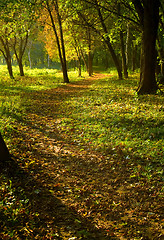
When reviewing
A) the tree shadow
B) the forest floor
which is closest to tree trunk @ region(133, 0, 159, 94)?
the forest floor

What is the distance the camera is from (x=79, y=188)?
5367 millimetres

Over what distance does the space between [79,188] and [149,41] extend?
990 cm

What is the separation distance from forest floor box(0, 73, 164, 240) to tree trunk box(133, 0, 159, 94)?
15.6 feet

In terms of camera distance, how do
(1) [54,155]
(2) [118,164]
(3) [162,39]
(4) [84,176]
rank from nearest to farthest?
(4) [84,176] → (2) [118,164] → (1) [54,155] → (3) [162,39]

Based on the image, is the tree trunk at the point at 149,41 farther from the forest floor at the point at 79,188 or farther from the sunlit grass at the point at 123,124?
the forest floor at the point at 79,188

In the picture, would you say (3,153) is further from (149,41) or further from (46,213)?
(149,41)

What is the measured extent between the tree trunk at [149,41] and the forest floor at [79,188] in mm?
4767

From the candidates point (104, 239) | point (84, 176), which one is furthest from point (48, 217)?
point (84, 176)

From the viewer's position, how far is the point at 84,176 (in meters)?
5.93

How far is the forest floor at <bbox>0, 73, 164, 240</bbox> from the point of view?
3.94 metres

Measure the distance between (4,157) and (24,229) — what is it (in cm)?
243

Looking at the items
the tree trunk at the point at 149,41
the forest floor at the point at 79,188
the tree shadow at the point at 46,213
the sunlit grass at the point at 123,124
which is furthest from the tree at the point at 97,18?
the tree shadow at the point at 46,213

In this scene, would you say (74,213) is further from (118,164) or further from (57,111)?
(57,111)

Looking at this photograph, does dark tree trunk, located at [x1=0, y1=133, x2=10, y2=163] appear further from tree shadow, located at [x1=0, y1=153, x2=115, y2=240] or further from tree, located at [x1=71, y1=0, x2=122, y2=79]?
tree, located at [x1=71, y1=0, x2=122, y2=79]
